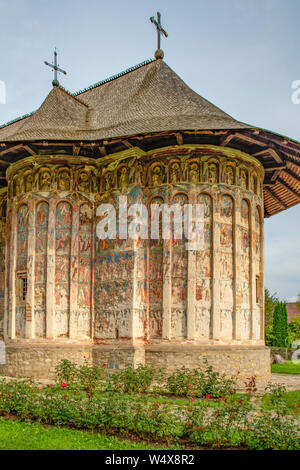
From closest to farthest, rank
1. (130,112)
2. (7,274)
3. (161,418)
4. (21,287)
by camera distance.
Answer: (161,418) < (21,287) < (7,274) < (130,112)

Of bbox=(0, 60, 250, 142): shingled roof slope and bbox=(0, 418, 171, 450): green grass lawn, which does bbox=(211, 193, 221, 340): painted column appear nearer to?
bbox=(0, 60, 250, 142): shingled roof slope

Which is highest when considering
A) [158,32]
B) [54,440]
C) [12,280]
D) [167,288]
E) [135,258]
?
[158,32]

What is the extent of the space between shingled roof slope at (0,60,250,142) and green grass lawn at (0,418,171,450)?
8603 mm

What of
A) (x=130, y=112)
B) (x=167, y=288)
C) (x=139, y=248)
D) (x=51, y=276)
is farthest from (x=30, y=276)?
(x=130, y=112)

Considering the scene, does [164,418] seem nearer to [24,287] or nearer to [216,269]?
[216,269]

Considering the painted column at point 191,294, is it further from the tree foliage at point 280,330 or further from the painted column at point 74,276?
the tree foliage at point 280,330

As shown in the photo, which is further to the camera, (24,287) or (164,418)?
(24,287)

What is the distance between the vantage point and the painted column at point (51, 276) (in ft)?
46.9

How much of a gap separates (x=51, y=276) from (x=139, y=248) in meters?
2.68

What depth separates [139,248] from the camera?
46.5 feet

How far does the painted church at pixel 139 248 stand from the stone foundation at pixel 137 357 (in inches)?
1.1

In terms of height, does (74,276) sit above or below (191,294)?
above

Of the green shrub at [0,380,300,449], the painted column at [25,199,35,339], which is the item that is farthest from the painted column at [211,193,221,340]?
the green shrub at [0,380,300,449]
